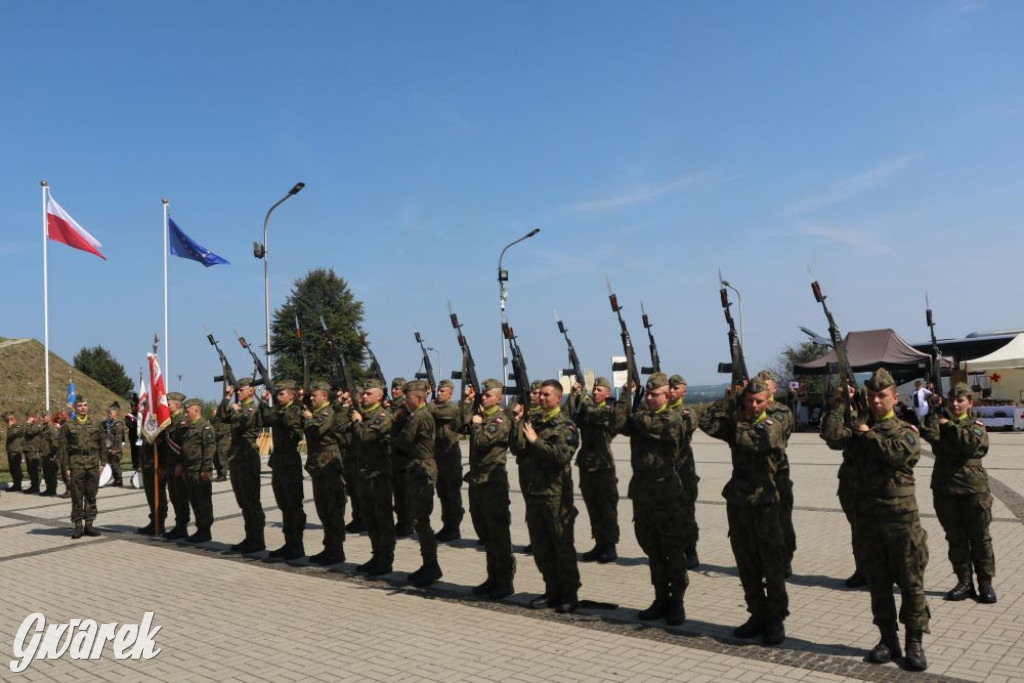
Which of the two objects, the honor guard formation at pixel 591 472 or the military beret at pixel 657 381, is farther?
the military beret at pixel 657 381

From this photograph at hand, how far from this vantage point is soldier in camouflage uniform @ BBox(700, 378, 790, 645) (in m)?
5.66

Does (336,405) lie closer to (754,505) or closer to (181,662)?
(181,662)

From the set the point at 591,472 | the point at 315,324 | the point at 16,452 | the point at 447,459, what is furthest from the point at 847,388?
the point at 315,324

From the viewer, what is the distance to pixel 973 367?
26.8m

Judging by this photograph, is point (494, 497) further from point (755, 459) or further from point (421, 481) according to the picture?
point (755, 459)

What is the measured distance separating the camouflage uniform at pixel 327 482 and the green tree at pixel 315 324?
39778mm

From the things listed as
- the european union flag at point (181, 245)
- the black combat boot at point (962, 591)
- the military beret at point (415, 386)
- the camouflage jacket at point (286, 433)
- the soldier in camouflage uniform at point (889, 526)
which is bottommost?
Answer: the black combat boot at point (962, 591)

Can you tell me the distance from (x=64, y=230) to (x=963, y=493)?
24.9 meters

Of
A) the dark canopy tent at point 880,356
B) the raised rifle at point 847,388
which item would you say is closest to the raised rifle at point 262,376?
the raised rifle at point 847,388

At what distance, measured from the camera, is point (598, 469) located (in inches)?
354

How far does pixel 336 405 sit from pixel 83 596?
12.6 ft

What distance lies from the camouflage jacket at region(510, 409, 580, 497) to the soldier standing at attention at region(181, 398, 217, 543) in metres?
5.73

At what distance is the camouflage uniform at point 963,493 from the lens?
6629mm

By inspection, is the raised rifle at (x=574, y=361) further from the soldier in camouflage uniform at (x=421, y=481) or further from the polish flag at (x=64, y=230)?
the polish flag at (x=64, y=230)
